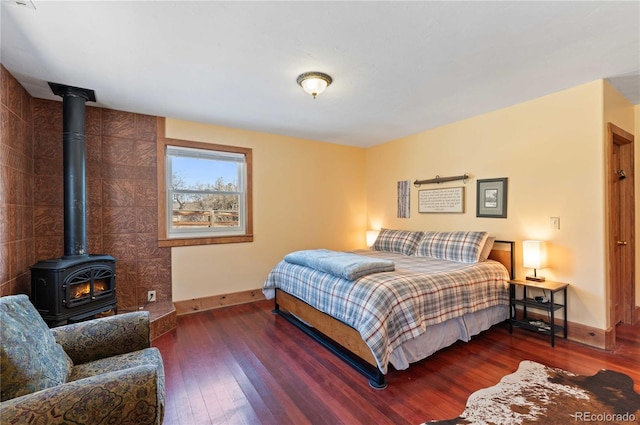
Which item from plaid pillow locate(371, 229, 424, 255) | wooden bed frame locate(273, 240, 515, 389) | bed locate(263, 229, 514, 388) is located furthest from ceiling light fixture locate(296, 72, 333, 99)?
plaid pillow locate(371, 229, 424, 255)

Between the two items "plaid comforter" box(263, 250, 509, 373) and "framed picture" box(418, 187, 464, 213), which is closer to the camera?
"plaid comforter" box(263, 250, 509, 373)

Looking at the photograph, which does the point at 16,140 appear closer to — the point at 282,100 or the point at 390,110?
the point at 282,100

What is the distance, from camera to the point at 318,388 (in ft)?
6.98

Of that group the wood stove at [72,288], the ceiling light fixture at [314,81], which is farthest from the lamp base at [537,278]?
the wood stove at [72,288]

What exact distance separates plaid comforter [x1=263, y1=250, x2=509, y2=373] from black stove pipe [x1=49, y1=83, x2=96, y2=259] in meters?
2.13

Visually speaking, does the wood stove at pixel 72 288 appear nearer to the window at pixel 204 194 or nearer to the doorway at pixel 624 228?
the window at pixel 204 194

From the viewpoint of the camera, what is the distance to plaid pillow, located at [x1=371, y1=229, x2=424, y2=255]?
13.3 ft

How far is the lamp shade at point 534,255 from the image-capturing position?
2914 mm

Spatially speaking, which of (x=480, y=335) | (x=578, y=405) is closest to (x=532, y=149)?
(x=480, y=335)

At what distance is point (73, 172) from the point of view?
9.25 ft

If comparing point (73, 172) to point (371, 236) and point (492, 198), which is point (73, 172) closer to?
point (371, 236)

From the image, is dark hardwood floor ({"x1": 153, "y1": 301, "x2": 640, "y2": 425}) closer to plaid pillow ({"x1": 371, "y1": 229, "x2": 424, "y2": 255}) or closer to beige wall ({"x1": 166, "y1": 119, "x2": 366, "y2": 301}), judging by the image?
beige wall ({"x1": 166, "y1": 119, "x2": 366, "y2": 301})

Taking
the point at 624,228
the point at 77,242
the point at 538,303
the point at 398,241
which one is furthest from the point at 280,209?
the point at 624,228

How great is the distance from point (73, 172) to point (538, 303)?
15.6 feet
